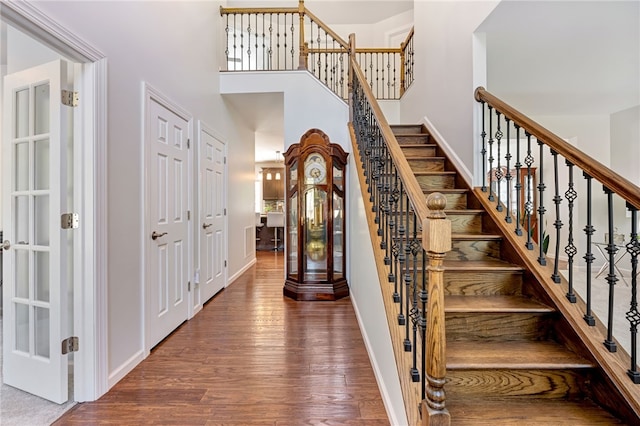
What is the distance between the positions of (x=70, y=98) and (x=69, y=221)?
27.4 inches

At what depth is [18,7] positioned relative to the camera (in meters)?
1.31

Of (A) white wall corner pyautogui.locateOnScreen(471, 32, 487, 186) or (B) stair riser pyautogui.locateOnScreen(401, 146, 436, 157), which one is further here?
(B) stair riser pyautogui.locateOnScreen(401, 146, 436, 157)

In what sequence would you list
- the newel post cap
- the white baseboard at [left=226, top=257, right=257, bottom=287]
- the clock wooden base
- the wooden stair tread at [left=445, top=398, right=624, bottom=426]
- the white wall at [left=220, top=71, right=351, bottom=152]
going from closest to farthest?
1. the newel post cap
2. the wooden stair tread at [left=445, top=398, right=624, bottom=426]
3. the clock wooden base
4. the white wall at [left=220, top=71, right=351, bottom=152]
5. the white baseboard at [left=226, top=257, right=257, bottom=287]

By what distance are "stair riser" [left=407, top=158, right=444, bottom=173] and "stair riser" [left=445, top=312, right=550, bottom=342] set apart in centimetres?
168

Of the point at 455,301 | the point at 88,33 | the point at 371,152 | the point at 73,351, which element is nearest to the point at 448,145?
the point at 371,152

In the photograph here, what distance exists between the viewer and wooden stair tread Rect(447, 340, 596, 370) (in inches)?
54.9

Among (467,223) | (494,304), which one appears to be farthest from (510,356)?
(467,223)

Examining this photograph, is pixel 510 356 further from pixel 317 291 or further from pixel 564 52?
pixel 564 52

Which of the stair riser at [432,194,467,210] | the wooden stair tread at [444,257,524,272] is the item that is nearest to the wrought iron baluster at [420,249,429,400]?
the wooden stair tread at [444,257,524,272]

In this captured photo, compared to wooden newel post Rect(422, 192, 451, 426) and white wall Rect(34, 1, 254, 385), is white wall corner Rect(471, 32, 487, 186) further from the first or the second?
white wall Rect(34, 1, 254, 385)

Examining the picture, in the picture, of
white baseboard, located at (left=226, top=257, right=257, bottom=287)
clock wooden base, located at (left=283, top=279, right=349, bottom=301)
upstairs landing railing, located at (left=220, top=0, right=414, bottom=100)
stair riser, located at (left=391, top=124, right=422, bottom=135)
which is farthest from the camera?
white baseboard, located at (left=226, top=257, right=257, bottom=287)

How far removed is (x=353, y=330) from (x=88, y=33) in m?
2.71

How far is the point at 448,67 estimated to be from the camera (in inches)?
115

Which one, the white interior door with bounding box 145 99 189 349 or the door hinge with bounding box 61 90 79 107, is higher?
the door hinge with bounding box 61 90 79 107
